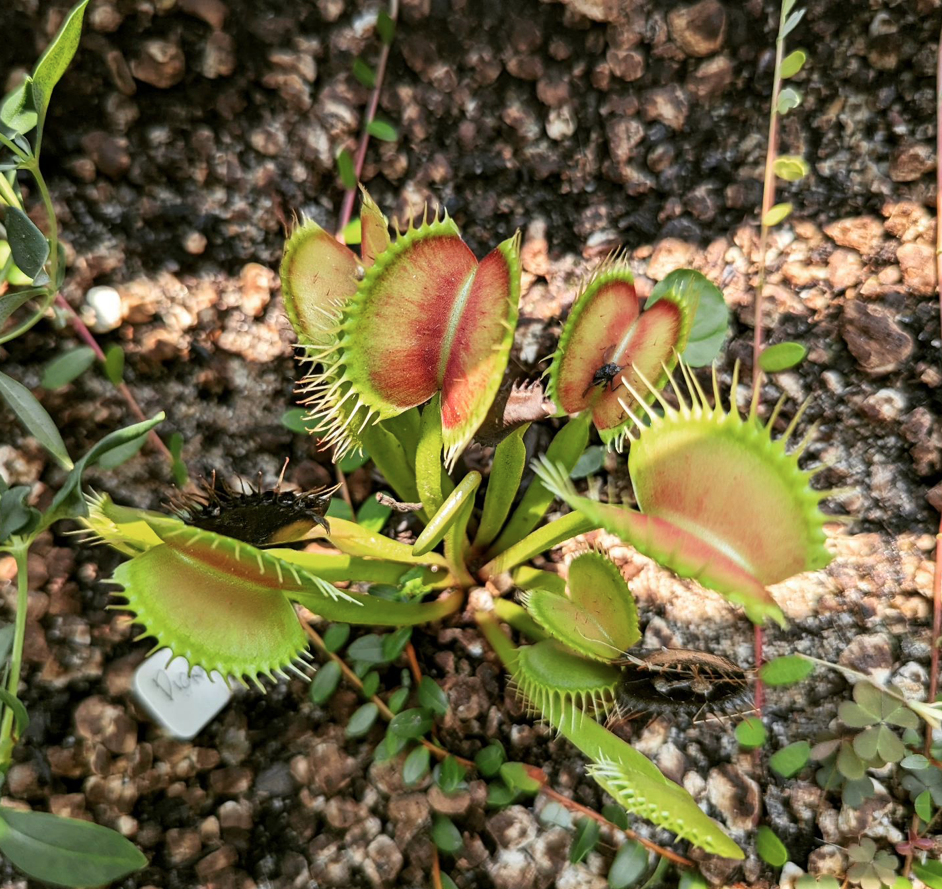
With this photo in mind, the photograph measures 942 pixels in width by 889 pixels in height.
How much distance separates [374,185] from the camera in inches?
52.2

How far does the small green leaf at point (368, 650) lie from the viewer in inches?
40.7

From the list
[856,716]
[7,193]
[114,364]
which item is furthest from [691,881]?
[7,193]

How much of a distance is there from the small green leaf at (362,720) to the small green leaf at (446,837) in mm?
164

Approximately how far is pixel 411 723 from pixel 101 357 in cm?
71

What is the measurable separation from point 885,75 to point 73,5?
50.6 inches

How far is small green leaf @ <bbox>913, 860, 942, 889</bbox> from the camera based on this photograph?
3.00ft

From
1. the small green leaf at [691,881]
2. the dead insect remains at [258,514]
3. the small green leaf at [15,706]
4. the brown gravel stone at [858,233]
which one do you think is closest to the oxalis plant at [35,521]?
the small green leaf at [15,706]

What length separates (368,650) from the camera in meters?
1.04

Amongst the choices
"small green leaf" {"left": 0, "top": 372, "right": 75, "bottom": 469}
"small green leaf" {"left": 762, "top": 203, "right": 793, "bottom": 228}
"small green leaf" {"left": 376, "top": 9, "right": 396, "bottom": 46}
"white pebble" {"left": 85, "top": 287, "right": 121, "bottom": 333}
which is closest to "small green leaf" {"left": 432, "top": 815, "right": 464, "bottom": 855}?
"small green leaf" {"left": 0, "top": 372, "right": 75, "bottom": 469}

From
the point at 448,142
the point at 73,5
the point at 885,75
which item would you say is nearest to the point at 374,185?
the point at 448,142

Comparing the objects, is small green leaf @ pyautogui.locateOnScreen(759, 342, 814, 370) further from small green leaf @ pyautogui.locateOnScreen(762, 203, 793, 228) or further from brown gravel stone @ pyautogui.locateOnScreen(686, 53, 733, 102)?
brown gravel stone @ pyautogui.locateOnScreen(686, 53, 733, 102)

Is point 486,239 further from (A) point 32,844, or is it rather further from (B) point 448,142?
(A) point 32,844

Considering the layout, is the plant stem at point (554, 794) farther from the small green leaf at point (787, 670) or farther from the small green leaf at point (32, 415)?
the small green leaf at point (32, 415)

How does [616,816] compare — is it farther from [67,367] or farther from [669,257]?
[67,367]
